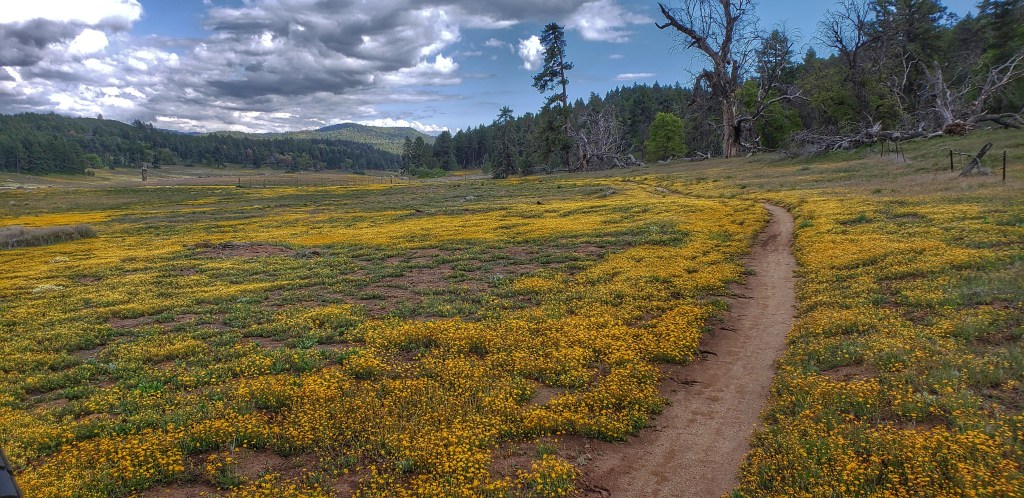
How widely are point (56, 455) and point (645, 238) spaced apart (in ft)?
71.9

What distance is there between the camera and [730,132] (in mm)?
73562

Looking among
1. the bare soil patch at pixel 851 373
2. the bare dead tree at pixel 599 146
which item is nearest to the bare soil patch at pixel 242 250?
the bare soil patch at pixel 851 373

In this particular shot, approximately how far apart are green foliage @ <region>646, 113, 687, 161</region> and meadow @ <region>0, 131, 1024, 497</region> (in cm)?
8491

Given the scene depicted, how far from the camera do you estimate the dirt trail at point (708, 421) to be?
719 centimetres

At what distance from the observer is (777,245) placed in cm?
2250

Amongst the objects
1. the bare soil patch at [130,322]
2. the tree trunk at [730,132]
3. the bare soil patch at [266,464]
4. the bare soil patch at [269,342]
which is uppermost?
the tree trunk at [730,132]

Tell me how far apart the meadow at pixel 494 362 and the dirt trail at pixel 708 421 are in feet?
1.20

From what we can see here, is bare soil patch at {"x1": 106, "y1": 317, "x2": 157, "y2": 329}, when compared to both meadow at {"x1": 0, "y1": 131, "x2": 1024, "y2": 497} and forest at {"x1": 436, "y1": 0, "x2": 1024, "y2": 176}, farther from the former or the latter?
forest at {"x1": 436, "y1": 0, "x2": 1024, "y2": 176}

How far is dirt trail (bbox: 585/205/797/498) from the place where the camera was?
7188 mm

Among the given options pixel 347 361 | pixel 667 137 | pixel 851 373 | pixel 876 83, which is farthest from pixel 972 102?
pixel 347 361

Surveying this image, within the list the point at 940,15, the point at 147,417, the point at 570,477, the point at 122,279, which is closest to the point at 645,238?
the point at 570,477

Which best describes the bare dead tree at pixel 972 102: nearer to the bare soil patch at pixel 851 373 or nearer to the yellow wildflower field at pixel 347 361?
the yellow wildflower field at pixel 347 361

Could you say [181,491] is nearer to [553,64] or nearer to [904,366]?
[904,366]

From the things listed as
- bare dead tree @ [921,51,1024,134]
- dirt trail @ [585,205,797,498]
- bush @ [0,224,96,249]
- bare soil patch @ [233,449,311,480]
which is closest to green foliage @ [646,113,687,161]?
bare dead tree @ [921,51,1024,134]
